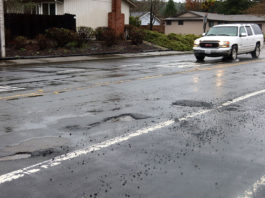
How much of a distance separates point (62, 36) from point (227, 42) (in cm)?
1106

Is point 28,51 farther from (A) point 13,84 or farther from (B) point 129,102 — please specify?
(B) point 129,102

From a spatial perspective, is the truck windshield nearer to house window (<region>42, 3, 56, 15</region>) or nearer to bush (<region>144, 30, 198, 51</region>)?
bush (<region>144, 30, 198, 51</region>)

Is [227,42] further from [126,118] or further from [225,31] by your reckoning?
[126,118]

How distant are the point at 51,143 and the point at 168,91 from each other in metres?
5.35

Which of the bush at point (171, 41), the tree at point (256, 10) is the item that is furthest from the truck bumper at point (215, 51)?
the tree at point (256, 10)

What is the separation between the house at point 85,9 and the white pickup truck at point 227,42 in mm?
15312

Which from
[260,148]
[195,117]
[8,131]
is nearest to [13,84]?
[8,131]

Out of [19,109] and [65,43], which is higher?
[65,43]

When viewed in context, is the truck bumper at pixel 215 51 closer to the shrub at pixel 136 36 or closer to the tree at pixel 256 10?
the shrub at pixel 136 36

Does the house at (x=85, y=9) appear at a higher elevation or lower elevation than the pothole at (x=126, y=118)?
higher

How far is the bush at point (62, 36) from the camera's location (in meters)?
26.0

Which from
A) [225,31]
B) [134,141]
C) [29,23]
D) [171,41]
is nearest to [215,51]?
[225,31]

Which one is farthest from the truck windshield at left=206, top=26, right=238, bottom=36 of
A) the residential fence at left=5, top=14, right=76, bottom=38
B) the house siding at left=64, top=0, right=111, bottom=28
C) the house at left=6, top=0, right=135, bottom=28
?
the house siding at left=64, top=0, right=111, bottom=28

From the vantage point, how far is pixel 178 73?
15.1 m
